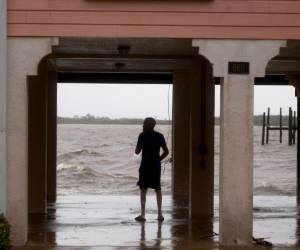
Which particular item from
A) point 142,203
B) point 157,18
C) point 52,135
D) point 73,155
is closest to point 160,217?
point 142,203

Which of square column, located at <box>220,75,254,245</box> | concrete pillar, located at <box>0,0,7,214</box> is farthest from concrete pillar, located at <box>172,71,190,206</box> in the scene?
concrete pillar, located at <box>0,0,7,214</box>

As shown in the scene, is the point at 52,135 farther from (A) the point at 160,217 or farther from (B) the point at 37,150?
(A) the point at 160,217

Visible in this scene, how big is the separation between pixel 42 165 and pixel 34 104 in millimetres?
1074

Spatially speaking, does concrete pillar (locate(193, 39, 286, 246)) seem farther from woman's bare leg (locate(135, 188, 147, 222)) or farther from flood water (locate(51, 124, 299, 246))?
woman's bare leg (locate(135, 188, 147, 222))

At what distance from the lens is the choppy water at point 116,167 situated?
111 feet

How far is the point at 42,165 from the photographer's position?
1462 cm

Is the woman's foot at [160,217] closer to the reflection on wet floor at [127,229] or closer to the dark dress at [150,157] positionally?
the reflection on wet floor at [127,229]

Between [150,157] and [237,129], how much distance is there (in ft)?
8.39

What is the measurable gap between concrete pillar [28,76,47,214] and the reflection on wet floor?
33cm

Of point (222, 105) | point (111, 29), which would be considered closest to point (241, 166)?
point (222, 105)

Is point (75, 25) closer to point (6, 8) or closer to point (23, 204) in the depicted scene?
point (6, 8)

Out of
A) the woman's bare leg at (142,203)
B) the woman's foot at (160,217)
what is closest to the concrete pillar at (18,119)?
the woman's bare leg at (142,203)

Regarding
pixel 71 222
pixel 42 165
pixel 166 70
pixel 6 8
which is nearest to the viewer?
pixel 6 8

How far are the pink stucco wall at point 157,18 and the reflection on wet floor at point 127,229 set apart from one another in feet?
9.06
